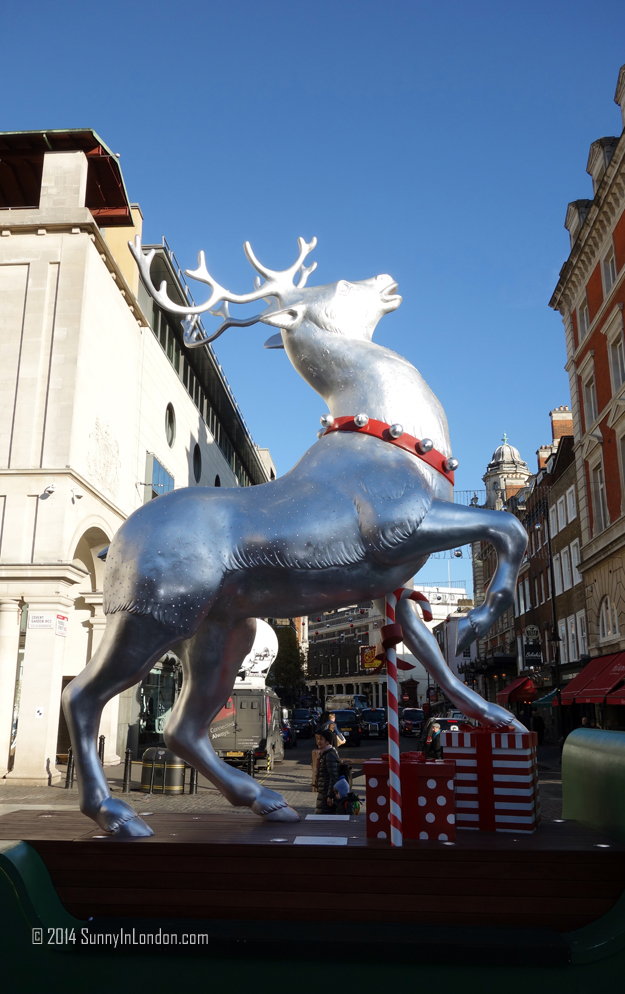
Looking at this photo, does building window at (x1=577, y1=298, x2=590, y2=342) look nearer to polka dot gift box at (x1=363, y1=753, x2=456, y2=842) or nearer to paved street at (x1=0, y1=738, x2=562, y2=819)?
paved street at (x1=0, y1=738, x2=562, y2=819)

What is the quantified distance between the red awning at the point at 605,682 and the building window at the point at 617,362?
8801 mm

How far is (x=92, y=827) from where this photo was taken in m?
3.59

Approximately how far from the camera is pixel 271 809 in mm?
3912

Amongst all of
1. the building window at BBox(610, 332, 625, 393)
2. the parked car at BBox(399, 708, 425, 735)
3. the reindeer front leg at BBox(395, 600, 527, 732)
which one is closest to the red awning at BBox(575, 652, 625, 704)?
the building window at BBox(610, 332, 625, 393)

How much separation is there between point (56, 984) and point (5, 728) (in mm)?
15123

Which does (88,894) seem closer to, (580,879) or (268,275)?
(580,879)

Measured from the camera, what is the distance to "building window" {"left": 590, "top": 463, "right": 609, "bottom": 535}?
2554 centimetres

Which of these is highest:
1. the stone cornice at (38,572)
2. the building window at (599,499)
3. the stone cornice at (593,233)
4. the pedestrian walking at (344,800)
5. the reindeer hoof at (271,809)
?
the stone cornice at (593,233)

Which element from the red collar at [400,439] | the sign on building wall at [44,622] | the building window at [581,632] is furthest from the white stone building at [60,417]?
the building window at [581,632]

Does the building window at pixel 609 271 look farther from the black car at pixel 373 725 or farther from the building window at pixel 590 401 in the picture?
the black car at pixel 373 725

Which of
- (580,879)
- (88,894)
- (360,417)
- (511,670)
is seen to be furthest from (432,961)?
(511,670)

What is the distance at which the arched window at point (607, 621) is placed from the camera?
2387 centimetres

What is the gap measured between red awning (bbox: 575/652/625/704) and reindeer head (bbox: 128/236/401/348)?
1839 cm

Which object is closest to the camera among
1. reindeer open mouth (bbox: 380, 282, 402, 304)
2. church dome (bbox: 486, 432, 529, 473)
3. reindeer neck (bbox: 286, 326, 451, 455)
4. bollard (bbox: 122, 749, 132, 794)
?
reindeer neck (bbox: 286, 326, 451, 455)
